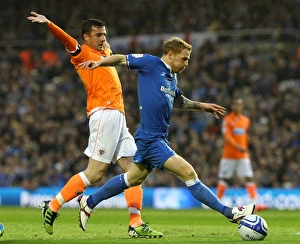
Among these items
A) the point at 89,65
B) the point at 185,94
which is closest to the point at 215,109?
the point at 89,65

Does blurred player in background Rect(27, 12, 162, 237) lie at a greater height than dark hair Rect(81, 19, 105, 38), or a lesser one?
lesser

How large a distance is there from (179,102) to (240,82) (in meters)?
12.8

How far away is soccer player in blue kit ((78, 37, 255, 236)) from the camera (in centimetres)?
838

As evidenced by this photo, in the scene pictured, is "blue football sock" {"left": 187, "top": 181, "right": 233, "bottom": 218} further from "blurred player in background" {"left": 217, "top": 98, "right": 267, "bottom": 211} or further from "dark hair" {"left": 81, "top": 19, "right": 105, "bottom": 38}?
"blurred player in background" {"left": 217, "top": 98, "right": 267, "bottom": 211}

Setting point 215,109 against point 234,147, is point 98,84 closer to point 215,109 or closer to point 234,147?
point 215,109

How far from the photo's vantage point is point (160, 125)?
868 cm

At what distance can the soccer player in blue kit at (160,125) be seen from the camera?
8383 mm

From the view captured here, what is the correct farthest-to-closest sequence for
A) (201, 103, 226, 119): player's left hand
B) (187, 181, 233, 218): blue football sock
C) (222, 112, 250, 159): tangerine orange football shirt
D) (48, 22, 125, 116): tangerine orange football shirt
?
(222, 112, 250, 159): tangerine orange football shirt < (48, 22, 125, 116): tangerine orange football shirt < (201, 103, 226, 119): player's left hand < (187, 181, 233, 218): blue football sock

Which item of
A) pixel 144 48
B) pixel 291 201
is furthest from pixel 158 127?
pixel 144 48

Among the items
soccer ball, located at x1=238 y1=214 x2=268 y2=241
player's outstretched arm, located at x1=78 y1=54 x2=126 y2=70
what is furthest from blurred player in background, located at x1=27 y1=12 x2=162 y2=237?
soccer ball, located at x1=238 y1=214 x2=268 y2=241

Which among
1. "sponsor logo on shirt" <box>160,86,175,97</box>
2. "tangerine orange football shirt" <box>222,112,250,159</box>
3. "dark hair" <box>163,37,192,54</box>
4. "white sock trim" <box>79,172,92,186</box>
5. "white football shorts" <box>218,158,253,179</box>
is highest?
"dark hair" <box>163,37,192,54</box>

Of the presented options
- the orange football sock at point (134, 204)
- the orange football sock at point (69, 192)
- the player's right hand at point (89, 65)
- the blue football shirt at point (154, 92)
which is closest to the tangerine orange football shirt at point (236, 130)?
the orange football sock at point (134, 204)

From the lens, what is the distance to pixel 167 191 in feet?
62.5

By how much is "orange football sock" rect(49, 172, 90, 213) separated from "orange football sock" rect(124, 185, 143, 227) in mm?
558
